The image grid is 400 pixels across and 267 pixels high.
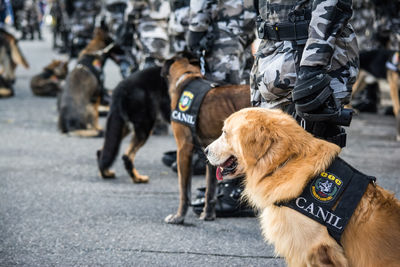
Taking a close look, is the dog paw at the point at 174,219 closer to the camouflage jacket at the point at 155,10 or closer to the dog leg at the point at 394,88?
the camouflage jacket at the point at 155,10

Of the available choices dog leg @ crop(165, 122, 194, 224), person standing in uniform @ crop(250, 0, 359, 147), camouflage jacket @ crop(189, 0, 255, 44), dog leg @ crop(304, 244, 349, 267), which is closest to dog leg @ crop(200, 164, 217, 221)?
dog leg @ crop(165, 122, 194, 224)

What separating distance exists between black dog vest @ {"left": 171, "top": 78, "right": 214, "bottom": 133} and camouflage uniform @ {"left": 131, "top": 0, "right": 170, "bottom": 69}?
8.67 feet

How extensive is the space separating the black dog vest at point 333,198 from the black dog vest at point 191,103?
180 cm

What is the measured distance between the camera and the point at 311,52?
310 centimetres

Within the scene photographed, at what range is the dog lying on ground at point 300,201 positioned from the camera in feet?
8.83

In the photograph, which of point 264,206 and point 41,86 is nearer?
point 264,206

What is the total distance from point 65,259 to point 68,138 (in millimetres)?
4379

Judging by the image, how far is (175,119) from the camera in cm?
459

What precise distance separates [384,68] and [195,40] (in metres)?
4.80

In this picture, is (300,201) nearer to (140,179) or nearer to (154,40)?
(140,179)

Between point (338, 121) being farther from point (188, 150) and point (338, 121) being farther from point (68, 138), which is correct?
point (68, 138)

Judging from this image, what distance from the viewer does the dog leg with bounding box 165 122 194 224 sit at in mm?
4516

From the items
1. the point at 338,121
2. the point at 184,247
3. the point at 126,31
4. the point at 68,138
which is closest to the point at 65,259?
the point at 184,247

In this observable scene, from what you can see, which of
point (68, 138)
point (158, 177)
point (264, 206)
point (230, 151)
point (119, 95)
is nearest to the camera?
point (264, 206)
